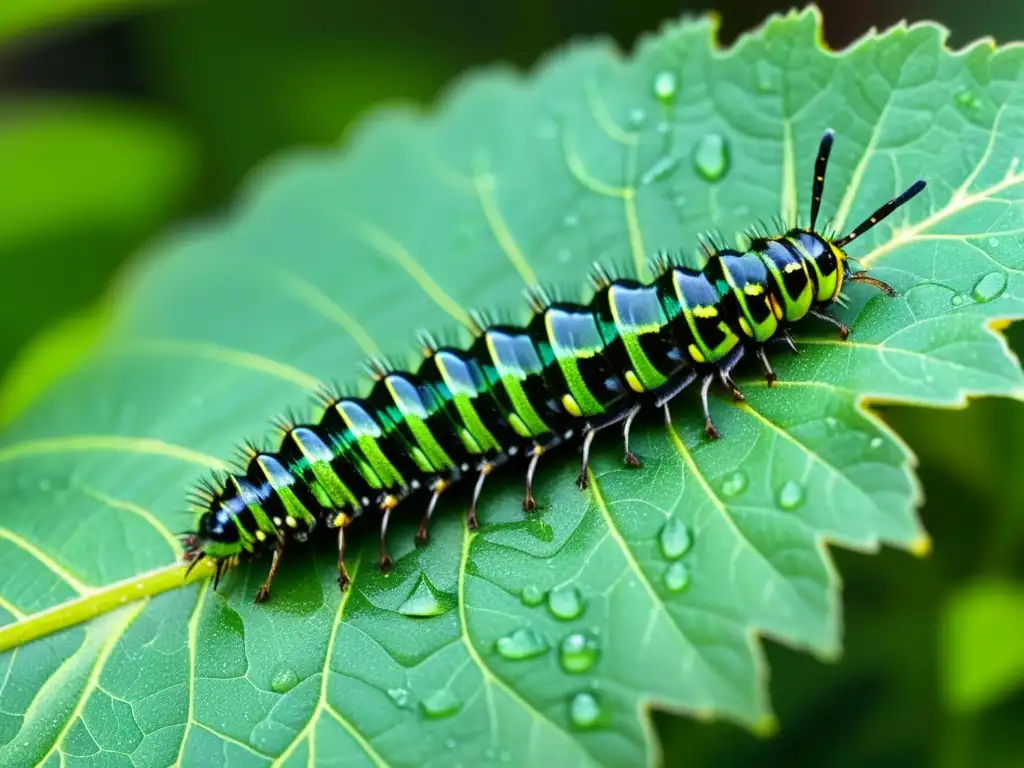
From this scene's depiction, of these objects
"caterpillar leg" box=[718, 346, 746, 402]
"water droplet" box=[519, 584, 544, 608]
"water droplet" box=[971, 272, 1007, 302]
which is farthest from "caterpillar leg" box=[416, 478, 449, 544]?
"water droplet" box=[971, 272, 1007, 302]

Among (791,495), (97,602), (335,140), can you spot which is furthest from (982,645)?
(335,140)

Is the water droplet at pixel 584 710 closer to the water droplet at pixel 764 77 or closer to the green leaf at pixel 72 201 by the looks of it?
the water droplet at pixel 764 77

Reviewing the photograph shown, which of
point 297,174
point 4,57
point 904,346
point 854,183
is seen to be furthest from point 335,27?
point 904,346

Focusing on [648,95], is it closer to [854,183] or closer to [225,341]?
[854,183]

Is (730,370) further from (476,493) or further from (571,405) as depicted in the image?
(476,493)

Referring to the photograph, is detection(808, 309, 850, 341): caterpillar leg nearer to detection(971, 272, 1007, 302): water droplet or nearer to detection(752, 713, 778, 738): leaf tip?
detection(971, 272, 1007, 302): water droplet

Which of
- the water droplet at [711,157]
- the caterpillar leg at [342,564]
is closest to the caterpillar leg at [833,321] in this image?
the water droplet at [711,157]
